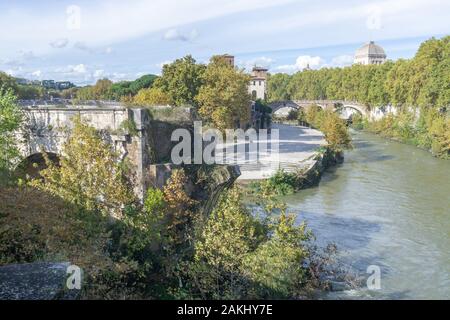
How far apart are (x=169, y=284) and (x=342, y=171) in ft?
83.0

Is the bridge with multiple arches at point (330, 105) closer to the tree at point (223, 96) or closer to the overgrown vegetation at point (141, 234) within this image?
the tree at point (223, 96)

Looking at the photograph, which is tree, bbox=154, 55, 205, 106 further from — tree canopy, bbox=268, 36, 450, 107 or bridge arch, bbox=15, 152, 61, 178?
tree canopy, bbox=268, 36, 450, 107

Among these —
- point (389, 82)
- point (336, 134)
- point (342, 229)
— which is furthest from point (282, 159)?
point (389, 82)

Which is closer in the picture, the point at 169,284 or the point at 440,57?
the point at 169,284

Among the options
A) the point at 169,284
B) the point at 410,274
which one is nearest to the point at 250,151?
the point at 410,274

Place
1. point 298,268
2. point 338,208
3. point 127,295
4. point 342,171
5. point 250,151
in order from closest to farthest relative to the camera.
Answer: point 127,295
point 298,268
point 338,208
point 342,171
point 250,151

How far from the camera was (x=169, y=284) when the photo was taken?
12.6m

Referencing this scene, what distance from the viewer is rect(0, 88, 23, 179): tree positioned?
47.2 ft

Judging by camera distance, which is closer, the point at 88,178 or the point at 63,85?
the point at 88,178

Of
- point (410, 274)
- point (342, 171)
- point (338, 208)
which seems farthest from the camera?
point (342, 171)

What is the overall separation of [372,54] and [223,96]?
116m

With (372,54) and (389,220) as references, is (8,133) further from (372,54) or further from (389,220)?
(372,54)

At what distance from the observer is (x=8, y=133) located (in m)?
15.2

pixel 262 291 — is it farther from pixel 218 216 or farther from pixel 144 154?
pixel 144 154
